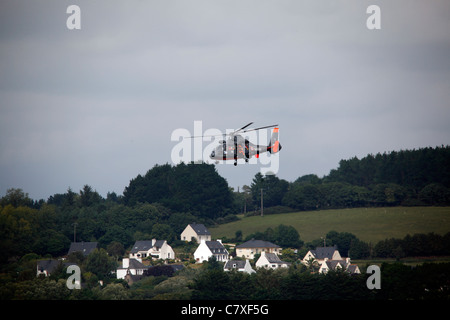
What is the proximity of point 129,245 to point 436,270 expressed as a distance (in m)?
83.0

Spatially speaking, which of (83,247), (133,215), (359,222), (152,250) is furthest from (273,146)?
(133,215)

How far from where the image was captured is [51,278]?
356 ft

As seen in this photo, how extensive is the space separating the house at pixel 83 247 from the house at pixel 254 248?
32.5m

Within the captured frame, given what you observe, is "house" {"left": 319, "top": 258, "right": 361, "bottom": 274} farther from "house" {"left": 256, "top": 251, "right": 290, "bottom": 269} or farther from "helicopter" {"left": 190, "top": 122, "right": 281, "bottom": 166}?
"helicopter" {"left": 190, "top": 122, "right": 281, "bottom": 166}

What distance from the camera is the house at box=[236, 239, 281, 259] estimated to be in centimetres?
14800

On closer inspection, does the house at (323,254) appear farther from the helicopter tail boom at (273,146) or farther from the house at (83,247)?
the helicopter tail boom at (273,146)

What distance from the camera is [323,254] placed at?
467 feet

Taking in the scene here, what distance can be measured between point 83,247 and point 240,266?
137 feet

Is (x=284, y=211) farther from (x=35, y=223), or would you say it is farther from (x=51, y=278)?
(x=51, y=278)

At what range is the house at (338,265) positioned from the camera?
124644 mm

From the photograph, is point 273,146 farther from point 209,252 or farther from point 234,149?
point 209,252

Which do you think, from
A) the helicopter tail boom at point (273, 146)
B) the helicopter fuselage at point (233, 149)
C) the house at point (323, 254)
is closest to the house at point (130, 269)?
the house at point (323, 254)
